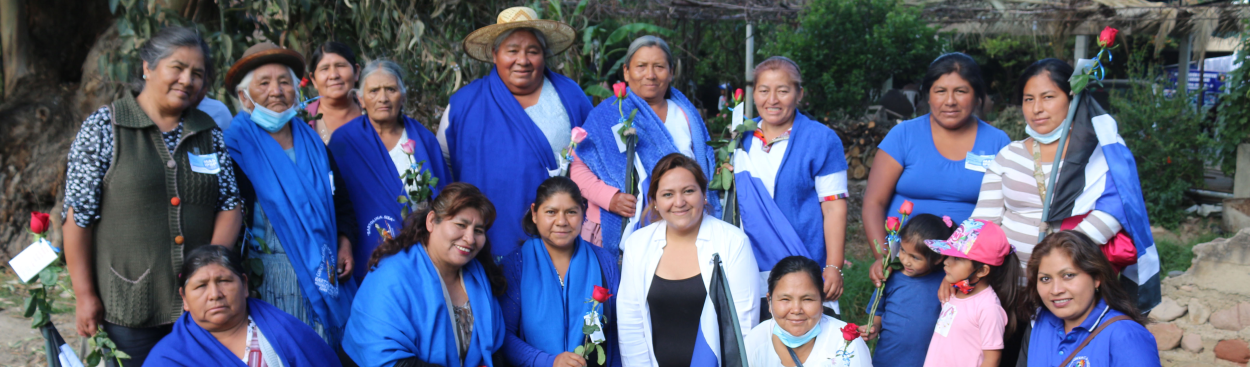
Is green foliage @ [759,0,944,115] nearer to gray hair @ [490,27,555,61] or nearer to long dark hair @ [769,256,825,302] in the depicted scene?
gray hair @ [490,27,555,61]

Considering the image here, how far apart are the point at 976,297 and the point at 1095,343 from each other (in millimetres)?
350

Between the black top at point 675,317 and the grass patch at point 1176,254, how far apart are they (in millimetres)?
4430

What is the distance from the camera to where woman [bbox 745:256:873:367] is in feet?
7.81

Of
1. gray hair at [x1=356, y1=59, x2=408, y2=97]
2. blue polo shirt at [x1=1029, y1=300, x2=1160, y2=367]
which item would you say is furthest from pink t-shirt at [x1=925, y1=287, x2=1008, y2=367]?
gray hair at [x1=356, y1=59, x2=408, y2=97]

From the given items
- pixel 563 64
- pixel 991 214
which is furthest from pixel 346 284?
pixel 563 64

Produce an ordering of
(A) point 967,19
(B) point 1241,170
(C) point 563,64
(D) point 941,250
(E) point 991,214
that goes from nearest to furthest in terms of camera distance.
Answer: (D) point 941,250
(E) point 991,214
(C) point 563,64
(B) point 1241,170
(A) point 967,19

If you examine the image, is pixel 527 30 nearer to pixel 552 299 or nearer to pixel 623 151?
→ pixel 623 151

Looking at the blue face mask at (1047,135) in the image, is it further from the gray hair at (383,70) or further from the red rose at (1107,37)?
the gray hair at (383,70)

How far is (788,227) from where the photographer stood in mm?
2705

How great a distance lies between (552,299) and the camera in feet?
8.51

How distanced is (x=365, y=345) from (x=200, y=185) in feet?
2.13

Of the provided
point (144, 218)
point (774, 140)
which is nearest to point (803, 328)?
point (774, 140)

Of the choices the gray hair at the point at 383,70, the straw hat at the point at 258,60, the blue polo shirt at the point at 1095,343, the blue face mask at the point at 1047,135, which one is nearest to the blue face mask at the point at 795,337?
the blue polo shirt at the point at 1095,343

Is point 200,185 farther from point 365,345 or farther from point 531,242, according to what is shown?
point 531,242
